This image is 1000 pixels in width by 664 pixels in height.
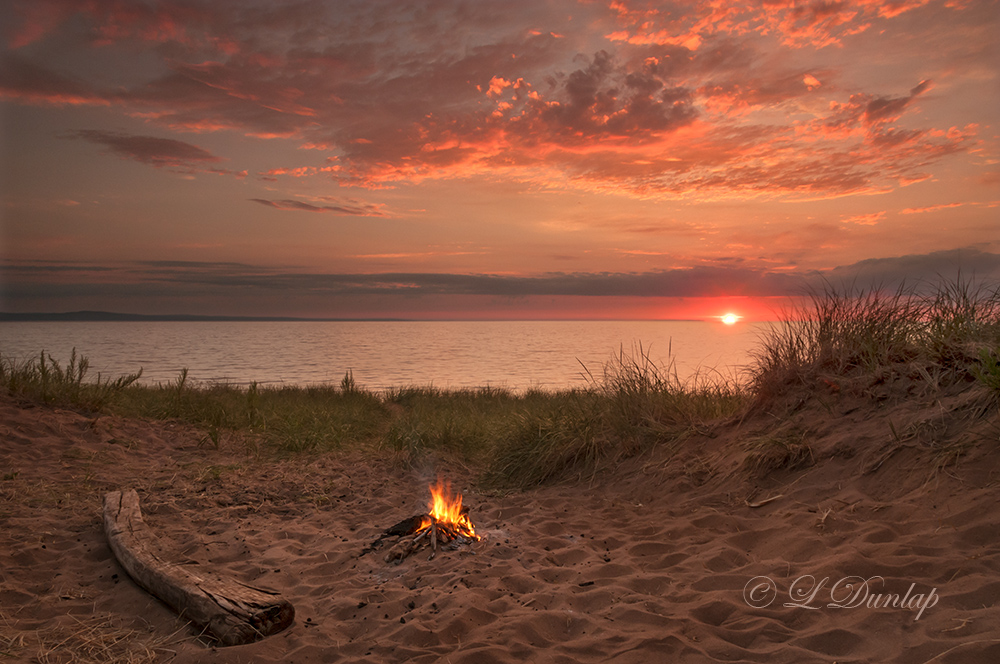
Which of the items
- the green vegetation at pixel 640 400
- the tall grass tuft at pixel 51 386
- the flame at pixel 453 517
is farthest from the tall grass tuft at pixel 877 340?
the tall grass tuft at pixel 51 386

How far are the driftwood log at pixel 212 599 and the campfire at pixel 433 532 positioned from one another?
3.98 ft

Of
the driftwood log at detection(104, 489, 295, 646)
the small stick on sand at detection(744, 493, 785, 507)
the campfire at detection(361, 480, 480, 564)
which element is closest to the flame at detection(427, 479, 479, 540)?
the campfire at detection(361, 480, 480, 564)

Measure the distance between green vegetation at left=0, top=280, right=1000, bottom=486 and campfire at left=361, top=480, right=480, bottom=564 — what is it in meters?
1.98

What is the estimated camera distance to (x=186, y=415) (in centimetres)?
1010

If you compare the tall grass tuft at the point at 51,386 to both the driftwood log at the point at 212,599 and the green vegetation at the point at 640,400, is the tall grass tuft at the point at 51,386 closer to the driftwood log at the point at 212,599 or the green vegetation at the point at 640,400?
the green vegetation at the point at 640,400

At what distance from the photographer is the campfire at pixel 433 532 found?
4633mm

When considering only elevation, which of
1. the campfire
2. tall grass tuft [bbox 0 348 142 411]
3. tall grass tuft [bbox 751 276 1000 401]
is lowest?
the campfire

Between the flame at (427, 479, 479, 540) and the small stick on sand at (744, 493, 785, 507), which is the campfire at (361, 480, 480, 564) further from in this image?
the small stick on sand at (744, 493, 785, 507)

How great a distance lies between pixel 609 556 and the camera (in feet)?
14.7

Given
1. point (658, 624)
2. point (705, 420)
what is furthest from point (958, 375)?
point (658, 624)

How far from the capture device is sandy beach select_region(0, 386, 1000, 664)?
307 centimetres

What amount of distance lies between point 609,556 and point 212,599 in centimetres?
293

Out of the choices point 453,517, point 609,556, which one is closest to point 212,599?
point 453,517

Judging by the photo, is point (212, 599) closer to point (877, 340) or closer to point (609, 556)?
point (609, 556)
